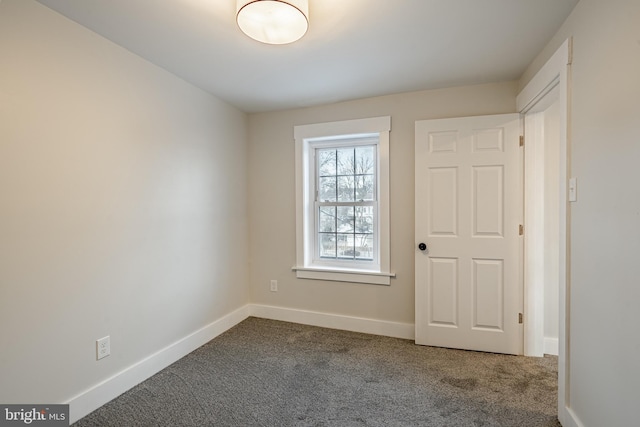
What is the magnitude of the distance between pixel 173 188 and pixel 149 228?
0.40 meters

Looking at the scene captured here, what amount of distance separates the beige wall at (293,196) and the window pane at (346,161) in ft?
1.16

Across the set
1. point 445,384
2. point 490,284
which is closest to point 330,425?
point 445,384

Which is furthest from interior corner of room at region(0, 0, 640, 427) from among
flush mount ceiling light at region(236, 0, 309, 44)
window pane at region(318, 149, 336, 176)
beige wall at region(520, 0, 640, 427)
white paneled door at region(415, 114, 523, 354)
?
window pane at region(318, 149, 336, 176)

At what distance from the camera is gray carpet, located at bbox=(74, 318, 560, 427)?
1769 mm

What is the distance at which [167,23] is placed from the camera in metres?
1.76

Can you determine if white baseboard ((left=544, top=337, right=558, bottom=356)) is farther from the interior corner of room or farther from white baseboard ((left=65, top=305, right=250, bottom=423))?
white baseboard ((left=65, top=305, right=250, bottom=423))

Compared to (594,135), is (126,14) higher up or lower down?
higher up

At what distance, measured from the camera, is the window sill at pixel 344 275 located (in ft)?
9.69

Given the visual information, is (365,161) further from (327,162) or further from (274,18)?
→ (274,18)

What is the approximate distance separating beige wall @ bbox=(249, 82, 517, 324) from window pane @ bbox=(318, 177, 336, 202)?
12.7 inches

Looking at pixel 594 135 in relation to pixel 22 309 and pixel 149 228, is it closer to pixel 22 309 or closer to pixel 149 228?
pixel 149 228

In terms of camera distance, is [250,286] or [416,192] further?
[250,286]

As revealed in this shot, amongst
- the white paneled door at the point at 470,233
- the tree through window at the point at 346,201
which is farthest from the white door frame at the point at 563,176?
the tree through window at the point at 346,201

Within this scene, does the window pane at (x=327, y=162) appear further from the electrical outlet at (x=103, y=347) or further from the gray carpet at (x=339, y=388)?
the electrical outlet at (x=103, y=347)
